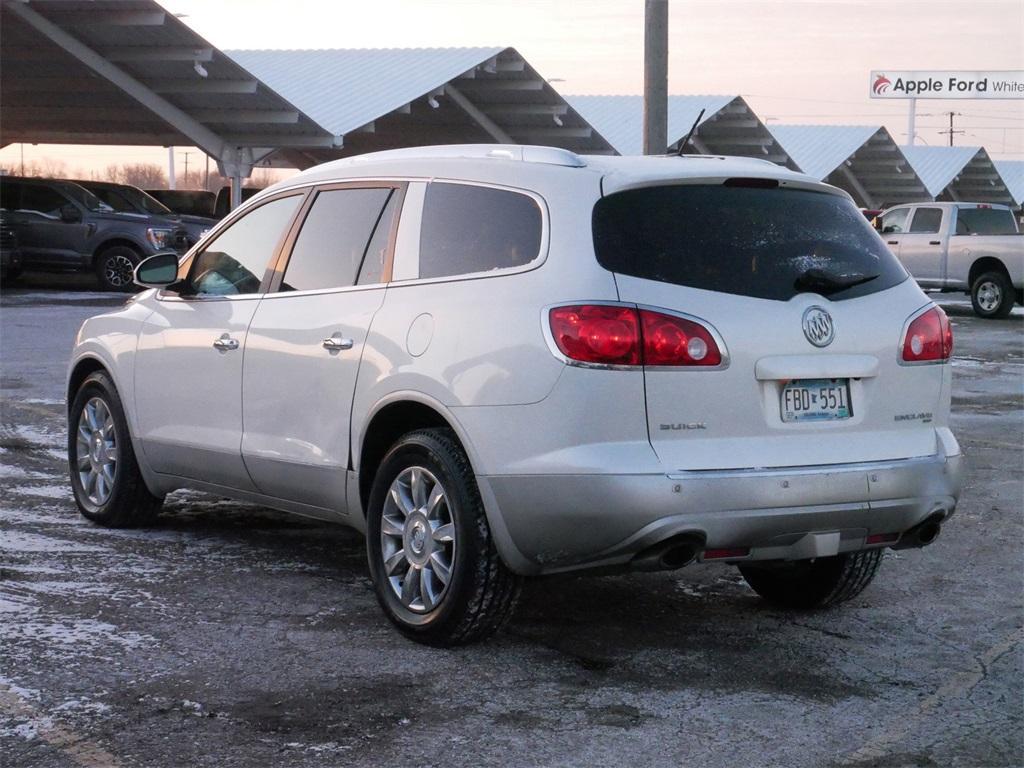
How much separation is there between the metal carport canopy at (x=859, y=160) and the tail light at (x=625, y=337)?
4602cm

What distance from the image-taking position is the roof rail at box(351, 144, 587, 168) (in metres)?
5.54

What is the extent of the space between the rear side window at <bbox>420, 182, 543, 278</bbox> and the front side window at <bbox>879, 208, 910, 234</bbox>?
2375 centimetres

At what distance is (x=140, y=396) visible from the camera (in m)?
7.29

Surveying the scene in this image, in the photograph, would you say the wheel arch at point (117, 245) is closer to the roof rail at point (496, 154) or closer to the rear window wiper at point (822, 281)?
the roof rail at point (496, 154)

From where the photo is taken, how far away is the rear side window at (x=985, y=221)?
90.2 feet

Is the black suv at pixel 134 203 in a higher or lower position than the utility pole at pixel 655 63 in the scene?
lower

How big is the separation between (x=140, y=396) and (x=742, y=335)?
327cm

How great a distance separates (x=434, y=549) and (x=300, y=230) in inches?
67.0

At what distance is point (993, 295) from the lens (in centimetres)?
2697

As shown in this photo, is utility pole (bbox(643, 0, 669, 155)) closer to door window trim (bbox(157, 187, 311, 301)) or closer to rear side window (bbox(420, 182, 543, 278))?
door window trim (bbox(157, 187, 311, 301))

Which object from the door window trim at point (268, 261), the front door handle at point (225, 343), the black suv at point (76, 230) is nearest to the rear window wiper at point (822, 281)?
the door window trim at point (268, 261)

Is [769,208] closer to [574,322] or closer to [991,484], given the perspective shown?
[574,322]

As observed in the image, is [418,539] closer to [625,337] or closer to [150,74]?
[625,337]

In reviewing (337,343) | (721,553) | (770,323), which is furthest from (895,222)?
(721,553)
